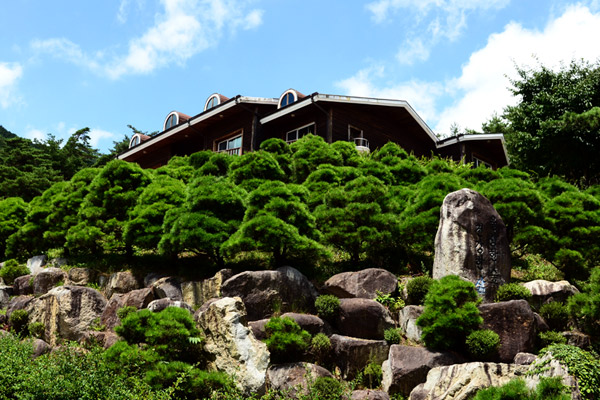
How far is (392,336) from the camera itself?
33.4 ft

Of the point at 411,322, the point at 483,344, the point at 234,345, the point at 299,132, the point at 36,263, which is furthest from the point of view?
the point at 299,132

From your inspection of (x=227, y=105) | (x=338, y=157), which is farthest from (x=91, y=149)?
(x=338, y=157)

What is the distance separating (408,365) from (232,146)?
20046 millimetres

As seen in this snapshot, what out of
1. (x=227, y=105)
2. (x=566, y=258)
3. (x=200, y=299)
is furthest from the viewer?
(x=227, y=105)

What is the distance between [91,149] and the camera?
137 feet

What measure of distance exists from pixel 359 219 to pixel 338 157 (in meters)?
6.07

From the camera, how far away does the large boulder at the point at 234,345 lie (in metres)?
9.05

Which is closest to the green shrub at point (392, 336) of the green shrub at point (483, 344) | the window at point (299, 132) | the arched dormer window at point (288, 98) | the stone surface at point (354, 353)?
the stone surface at point (354, 353)

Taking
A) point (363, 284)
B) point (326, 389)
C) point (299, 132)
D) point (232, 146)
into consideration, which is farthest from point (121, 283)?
point (232, 146)

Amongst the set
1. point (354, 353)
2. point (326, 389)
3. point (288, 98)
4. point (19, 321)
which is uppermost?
point (288, 98)

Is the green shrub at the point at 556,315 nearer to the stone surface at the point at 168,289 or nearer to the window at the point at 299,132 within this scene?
the stone surface at the point at 168,289

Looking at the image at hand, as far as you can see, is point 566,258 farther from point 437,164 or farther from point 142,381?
point 142,381

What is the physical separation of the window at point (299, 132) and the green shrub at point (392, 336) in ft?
50.5

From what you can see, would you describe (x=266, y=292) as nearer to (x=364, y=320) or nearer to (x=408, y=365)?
(x=364, y=320)
